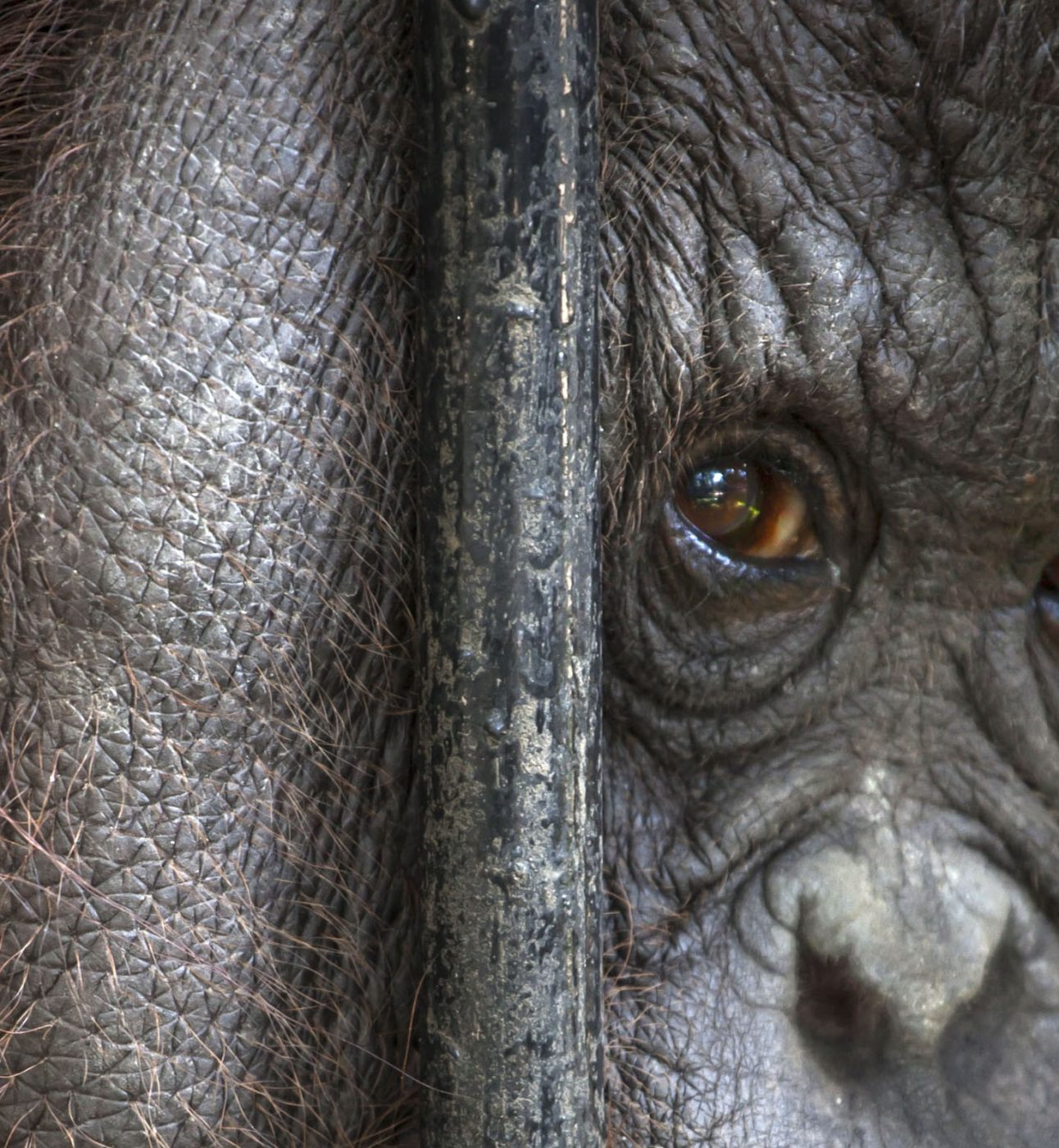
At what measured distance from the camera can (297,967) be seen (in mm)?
931

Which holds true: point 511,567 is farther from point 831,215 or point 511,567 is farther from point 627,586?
point 831,215

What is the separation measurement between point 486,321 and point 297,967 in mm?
436

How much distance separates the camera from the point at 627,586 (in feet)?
3.35

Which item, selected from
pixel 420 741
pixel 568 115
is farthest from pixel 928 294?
pixel 420 741

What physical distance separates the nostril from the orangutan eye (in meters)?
0.29

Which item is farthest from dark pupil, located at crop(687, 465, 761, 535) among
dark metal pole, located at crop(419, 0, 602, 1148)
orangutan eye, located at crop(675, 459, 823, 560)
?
dark metal pole, located at crop(419, 0, 602, 1148)

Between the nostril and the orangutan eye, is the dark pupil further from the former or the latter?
the nostril

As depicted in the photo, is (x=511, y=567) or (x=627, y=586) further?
(x=627, y=586)

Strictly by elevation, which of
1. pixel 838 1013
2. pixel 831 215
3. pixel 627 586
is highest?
pixel 831 215

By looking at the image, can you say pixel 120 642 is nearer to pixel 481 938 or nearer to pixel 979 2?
pixel 481 938

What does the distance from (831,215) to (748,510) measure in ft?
0.71

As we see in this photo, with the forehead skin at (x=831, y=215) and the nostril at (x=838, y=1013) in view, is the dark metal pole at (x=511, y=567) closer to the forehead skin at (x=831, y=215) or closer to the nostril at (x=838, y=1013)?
the forehead skin at (x=831, y=215)

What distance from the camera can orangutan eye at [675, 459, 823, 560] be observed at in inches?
41.3

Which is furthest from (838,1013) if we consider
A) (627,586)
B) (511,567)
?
(511,567)
